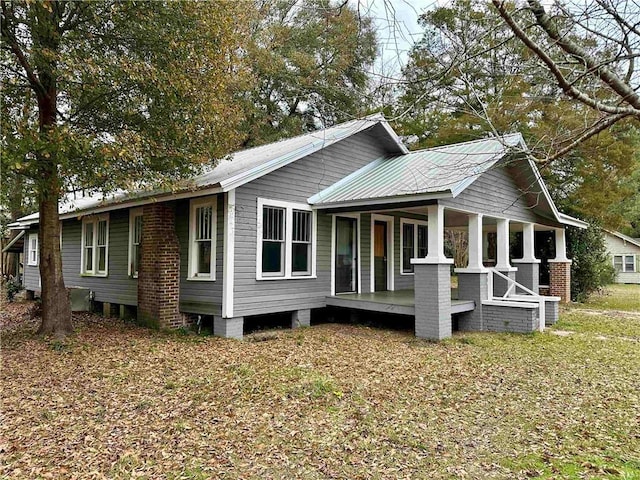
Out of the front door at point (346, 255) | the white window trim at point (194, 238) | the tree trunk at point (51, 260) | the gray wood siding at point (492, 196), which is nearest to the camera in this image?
the tree trunk at point (51, 260)

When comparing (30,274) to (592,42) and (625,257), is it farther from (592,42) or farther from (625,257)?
(625,257)

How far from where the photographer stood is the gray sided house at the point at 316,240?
348 inches

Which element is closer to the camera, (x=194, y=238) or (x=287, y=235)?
(x=194, y=238)

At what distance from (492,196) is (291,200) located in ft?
16.3

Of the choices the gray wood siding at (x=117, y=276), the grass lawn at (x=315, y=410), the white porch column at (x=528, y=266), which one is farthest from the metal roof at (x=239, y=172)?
the white porch column at (x=528, y=266)

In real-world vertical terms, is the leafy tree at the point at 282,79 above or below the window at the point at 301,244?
above

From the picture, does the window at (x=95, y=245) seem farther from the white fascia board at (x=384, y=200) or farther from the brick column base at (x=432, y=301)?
the brick column base at (x=432, y=301)

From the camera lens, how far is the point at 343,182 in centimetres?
1118

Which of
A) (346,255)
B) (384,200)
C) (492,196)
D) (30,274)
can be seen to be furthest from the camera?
(30,274)

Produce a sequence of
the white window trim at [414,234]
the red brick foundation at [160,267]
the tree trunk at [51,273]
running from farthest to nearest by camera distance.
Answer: the white window trim at [414,234]
the red brick foundation at [160,267]
the tree trunk at [51,273]

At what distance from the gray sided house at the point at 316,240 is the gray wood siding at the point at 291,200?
0.03m

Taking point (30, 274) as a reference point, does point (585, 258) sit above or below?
above

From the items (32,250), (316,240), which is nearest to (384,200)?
(316,240)

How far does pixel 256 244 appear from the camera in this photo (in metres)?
9.19
